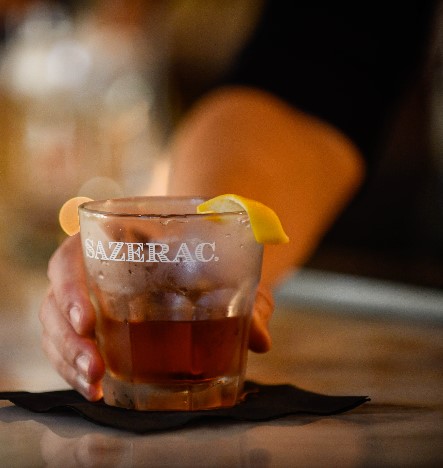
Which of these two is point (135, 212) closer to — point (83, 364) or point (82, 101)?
point (83, 364)

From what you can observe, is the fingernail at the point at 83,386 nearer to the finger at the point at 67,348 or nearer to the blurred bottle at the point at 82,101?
the finger at the point at 67,348

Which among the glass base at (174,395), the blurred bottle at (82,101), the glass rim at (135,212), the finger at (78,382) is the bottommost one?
the blurred bottle at (82,101)

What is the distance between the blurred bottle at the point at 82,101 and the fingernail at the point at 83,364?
9.54 ft

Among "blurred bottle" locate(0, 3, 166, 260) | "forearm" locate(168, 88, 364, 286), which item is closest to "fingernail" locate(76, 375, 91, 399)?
"forearm" locate(168, 88, 364, 286)

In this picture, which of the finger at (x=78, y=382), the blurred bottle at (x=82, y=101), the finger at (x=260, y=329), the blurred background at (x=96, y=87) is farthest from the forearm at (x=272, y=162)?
the blurred bottle at (x=82, y=101)

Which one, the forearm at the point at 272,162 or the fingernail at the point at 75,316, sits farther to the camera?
the forearm at the point at 272,162

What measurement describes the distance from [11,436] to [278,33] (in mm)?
1241

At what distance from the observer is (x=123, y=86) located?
4312 millimetres

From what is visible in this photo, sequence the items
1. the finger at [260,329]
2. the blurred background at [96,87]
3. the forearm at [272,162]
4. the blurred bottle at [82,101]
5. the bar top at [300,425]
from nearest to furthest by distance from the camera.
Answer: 1. the bar top at [300,425]
2. the finger at [260,329]
3. the forearm at [272,162]
4. the blurred background at [96,87]
5. the blurred bottle at [82,101]

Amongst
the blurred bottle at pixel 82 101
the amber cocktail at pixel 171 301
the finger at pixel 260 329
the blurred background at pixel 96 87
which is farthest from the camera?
the blurred bottle at pixel 82 101

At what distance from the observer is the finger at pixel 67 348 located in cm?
89

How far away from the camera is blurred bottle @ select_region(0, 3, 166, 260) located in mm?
4023

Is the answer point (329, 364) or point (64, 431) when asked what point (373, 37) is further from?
point (64, 431)

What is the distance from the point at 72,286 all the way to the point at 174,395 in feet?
0.61
